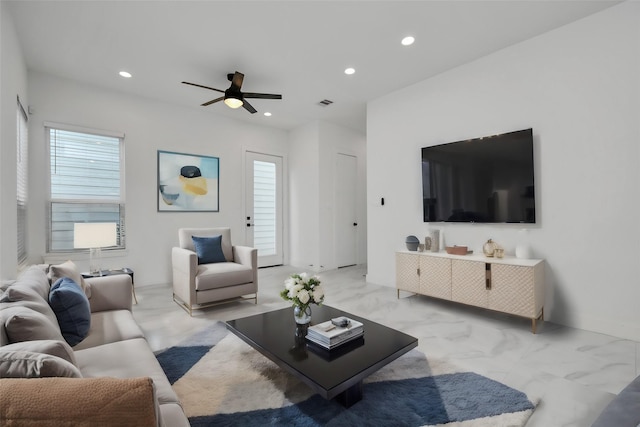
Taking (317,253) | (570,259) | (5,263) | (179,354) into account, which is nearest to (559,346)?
(570,259)

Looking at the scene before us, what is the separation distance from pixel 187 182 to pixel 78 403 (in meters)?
4.45

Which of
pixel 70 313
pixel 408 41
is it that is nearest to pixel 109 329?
pixel 70 313

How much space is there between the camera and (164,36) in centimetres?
289

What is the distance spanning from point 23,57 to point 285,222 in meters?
4.15

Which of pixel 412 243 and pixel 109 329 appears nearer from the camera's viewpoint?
pixel 109 329

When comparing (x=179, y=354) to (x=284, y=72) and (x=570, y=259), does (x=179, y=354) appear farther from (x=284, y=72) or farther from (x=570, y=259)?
(x=570, y=259)

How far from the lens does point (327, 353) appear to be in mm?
1716

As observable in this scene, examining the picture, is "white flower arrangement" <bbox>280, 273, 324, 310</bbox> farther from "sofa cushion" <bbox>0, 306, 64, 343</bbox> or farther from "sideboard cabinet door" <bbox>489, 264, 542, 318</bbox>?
"sideboard cabinet door" <bbox>489, 264, 542, 318</bbox>

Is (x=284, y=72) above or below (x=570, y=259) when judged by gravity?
above

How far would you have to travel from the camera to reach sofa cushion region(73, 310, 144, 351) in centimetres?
170

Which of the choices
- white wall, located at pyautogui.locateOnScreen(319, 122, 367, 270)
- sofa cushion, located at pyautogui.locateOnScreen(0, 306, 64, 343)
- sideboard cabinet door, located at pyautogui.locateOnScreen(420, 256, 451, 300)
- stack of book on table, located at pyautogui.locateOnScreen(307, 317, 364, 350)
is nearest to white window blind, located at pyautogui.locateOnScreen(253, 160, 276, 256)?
white wall, located at pyautogui.locateOnScreen(319, 122, 367, 270)

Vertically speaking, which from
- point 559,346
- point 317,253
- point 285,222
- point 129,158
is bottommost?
point 559,346

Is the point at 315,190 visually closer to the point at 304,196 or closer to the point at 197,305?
the point at 304,196

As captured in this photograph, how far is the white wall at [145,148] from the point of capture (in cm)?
358
